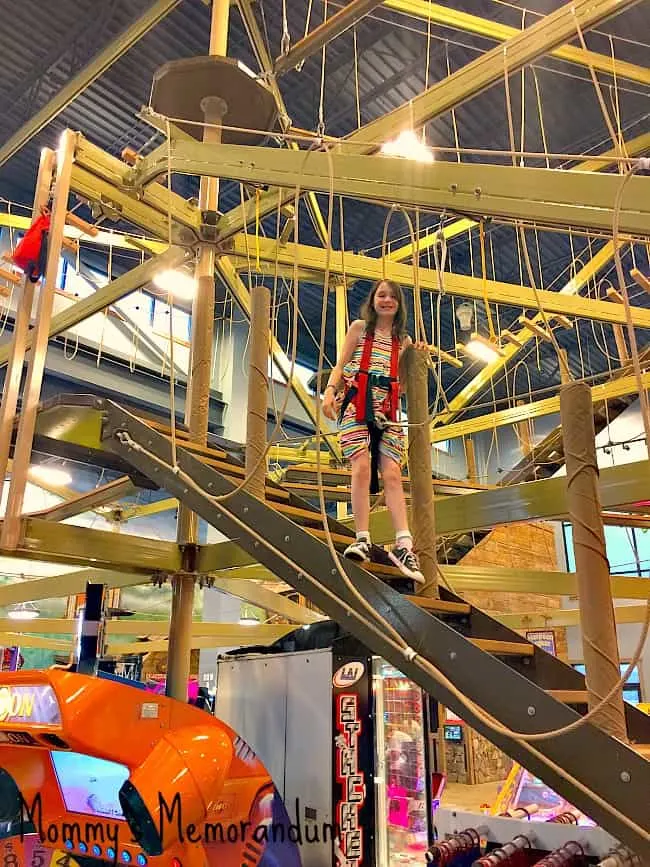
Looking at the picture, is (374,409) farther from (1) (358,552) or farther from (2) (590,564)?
(2) (590,564)

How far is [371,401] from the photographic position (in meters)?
3.35

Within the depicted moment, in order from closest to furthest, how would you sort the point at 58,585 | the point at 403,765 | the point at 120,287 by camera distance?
the point at 120,287, the point at 58,585, the point at 403,765

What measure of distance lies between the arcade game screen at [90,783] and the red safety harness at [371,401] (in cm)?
190

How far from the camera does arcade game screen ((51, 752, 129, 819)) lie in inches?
138

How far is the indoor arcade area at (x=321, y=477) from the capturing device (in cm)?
231

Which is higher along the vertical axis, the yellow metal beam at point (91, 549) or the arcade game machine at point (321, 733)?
the yellow metal beam at point (91, 549)

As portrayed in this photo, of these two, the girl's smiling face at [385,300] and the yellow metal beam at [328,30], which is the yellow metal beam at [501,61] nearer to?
the yellow metal beam at [328,30]

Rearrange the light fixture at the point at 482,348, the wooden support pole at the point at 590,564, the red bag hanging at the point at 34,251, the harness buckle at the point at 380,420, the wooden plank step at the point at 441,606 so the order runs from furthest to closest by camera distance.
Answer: the light fixture at the point at 482,348
the red bag hanging at the point at 34,251
the harness buckle at the point at 380,420
the wooden plank step at the point at 441,606
the wooden support pole at the point at 590,564

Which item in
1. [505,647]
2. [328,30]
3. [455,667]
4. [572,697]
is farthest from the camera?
[328,30]

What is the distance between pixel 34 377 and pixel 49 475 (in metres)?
10.8

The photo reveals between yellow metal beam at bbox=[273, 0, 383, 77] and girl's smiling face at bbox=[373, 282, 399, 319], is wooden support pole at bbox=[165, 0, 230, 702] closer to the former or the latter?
yellow metal beam at bbox=[273, 0, 383, 77]

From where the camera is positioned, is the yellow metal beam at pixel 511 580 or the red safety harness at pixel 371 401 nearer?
the red safety harness at pixel 371 401

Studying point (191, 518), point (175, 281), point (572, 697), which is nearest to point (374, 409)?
point (572, 697)

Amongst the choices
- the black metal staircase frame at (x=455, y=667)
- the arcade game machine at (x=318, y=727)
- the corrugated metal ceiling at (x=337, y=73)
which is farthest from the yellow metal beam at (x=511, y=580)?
the black metal staircase frame at (x=455, y=667)
